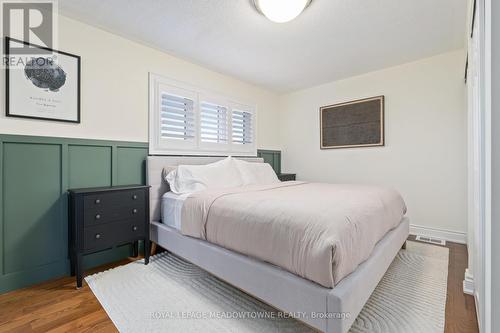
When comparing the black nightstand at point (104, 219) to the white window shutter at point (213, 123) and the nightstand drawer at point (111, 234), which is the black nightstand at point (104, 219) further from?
the white window shutter at point (213, 123)

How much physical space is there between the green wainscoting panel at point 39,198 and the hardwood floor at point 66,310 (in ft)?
0.62

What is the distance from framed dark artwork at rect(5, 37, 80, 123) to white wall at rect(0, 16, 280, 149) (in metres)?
0.05

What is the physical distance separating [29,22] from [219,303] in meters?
2.77

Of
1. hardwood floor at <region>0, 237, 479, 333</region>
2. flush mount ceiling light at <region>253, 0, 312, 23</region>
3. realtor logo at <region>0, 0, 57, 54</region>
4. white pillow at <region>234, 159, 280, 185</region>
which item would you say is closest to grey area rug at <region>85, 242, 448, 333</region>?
hardwood floor at <region>0, 237, 479, 333</region>

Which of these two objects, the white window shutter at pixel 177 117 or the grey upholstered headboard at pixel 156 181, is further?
the white window shutter at pixel 177 117

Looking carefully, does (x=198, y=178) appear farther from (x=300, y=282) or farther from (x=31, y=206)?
(x=300, y=282)

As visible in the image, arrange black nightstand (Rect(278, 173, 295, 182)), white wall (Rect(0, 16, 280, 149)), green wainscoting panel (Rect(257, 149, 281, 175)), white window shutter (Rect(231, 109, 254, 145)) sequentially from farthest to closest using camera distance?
green wainscoting panel (Rect(257, 149, 281, 175)) → black nightstand (Rect(278, 173, 295, 182)) → white window shutter (Rect(231, 109, 254, 145)) → white wall (Rect(0, 16, 280, 149))

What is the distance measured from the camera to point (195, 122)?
125 inches

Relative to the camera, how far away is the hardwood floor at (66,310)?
1.42 metres

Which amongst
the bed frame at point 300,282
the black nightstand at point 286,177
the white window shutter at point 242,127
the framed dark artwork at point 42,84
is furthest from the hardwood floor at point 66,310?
the white window shutter at point 242,127

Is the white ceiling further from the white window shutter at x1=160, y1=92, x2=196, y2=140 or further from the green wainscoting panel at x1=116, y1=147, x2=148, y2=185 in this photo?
the green wainscoting panel at x1=116, y1=147, x2=148, y2=185

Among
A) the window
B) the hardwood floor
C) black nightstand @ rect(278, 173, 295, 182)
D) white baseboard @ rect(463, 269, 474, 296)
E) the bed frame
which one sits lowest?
the hardwood floor

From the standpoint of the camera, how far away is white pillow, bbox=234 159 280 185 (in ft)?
10.2

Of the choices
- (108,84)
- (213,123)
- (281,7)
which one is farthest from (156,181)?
(281,7)
